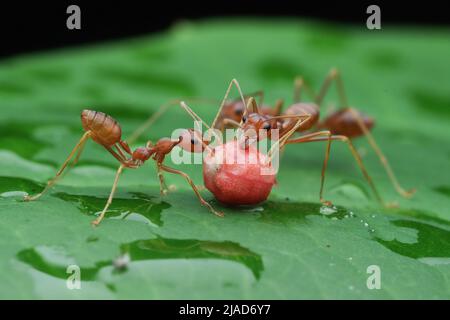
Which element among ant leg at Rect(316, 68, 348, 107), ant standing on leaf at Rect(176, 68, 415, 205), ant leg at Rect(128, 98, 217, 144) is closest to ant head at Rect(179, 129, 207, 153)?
ant standing on leaf at Rect(176, 68, 415, 205)

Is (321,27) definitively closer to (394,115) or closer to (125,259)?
(394,115)

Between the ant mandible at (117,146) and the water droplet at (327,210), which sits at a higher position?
the ant mandible at (117,146)

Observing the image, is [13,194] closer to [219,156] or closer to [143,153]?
[143,153]

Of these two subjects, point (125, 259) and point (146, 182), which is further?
point (146, 182)

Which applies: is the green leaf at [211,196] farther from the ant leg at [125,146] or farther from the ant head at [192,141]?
the ant head at [192,141]

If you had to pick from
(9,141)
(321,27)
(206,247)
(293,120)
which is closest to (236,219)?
(206,247)

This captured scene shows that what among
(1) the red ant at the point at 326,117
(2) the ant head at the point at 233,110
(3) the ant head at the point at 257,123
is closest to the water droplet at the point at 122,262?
(3) the ant head at the point at 257,123

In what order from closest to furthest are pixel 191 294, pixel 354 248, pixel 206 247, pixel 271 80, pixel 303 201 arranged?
pixel 191 294 < pixel 206 247 < pixel 354 248 < pixel 303 201 < pixel 271 80
